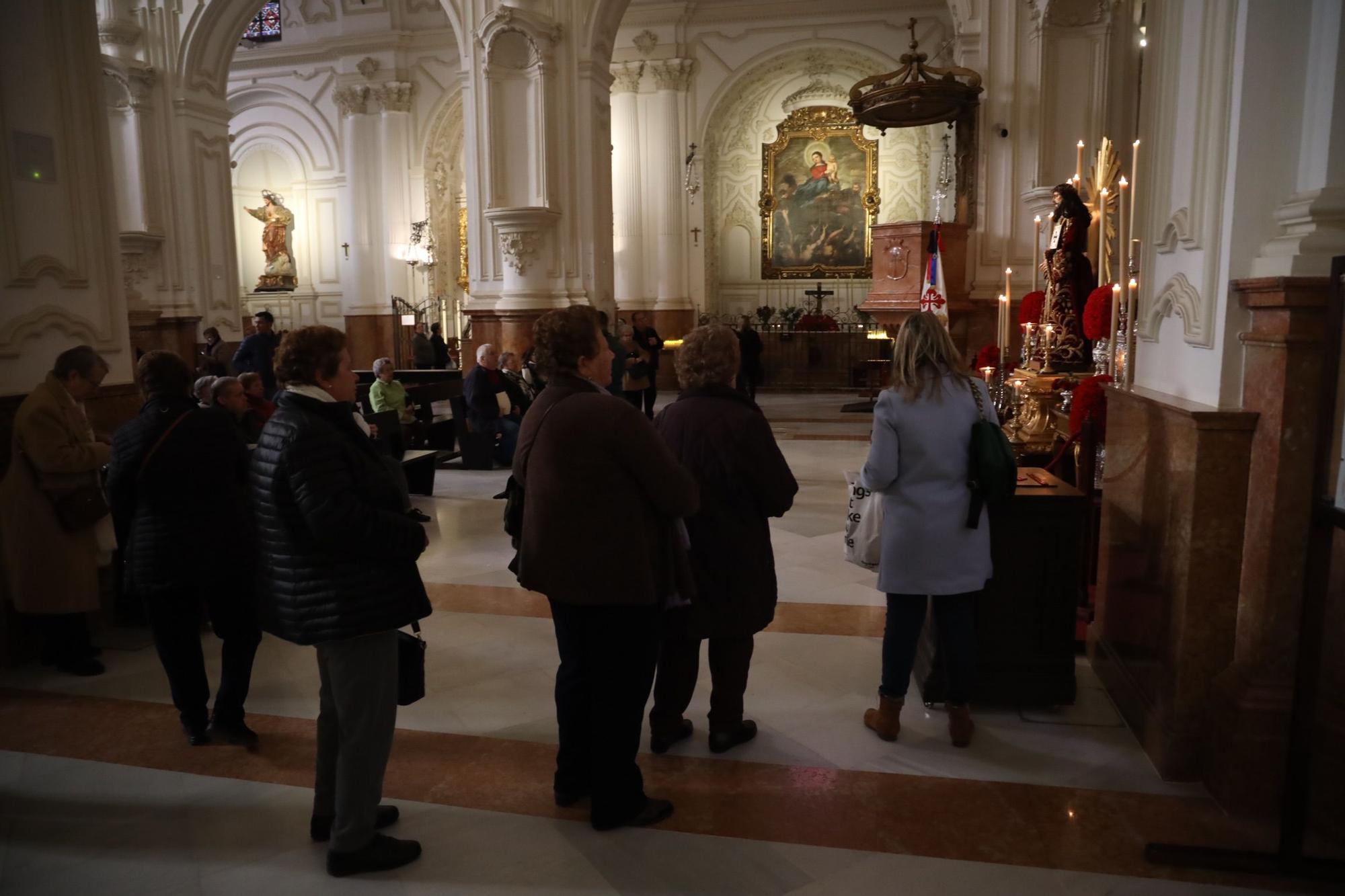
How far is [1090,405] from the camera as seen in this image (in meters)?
4.75

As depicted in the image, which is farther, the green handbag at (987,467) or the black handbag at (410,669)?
the green handbag at (987,467)

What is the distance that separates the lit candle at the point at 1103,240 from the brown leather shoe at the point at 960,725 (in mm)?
4341

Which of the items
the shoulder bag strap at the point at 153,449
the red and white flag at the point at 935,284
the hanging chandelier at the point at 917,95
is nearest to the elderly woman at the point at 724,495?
the shoulder bag strap at the point at 153,449

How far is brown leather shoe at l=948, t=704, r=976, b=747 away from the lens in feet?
11.5

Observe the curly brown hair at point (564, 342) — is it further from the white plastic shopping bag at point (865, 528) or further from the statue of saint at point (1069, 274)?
the statue of saint at point (1069, 274)

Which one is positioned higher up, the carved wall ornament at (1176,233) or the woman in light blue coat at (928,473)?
the carved wall ornament at (1176,233)

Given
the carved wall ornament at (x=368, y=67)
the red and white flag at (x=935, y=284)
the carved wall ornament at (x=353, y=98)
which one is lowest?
the red and white flag at (x=935, y=284)

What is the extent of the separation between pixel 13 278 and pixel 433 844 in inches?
150

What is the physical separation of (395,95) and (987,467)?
56.2 ft

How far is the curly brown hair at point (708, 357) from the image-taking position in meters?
3.18

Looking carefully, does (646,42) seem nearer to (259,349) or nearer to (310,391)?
(259,349)

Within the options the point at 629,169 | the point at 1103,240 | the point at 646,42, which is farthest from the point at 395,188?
the point at 1103,240

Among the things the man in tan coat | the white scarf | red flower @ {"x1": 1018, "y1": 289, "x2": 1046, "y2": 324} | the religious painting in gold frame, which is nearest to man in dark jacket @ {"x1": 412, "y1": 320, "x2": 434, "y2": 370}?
the religious painting in gold frame

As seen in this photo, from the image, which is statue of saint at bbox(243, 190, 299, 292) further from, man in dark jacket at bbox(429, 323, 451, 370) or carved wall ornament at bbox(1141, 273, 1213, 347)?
carved wall ornament at bbox(1141, 273, 1213, 347)
